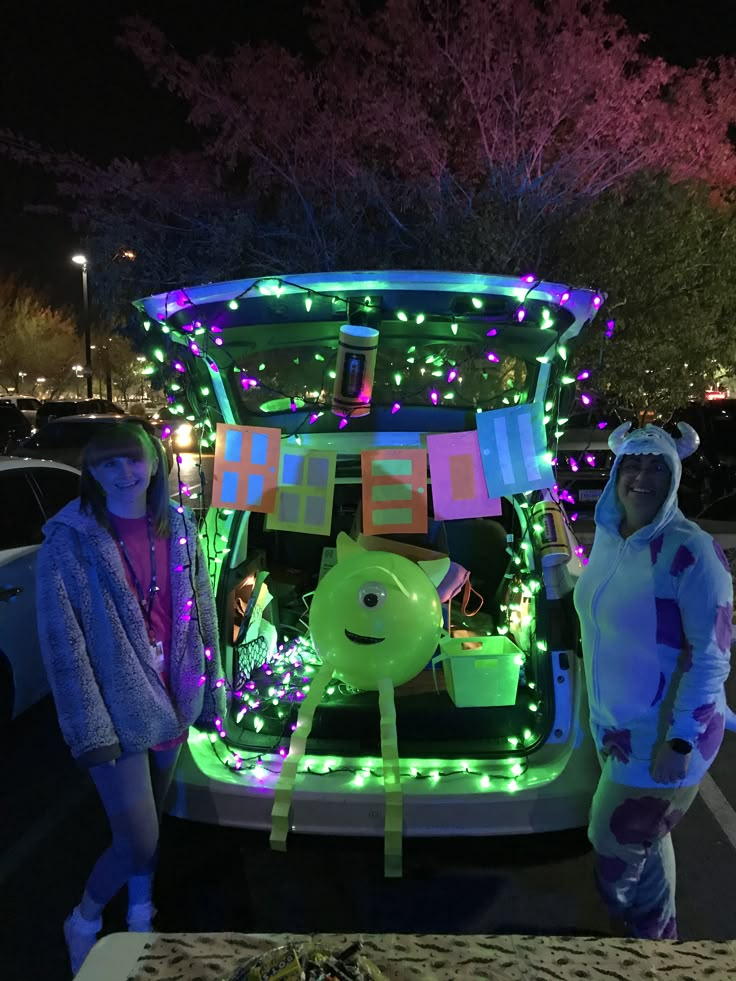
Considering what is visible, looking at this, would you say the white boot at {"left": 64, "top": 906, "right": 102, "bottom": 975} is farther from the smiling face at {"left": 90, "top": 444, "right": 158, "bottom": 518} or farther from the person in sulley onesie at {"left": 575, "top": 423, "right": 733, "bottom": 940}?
the person in sulley onesie at {"left": 575, "top": 423, "right": 733, "bottom": 940}

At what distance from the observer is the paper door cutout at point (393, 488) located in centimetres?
336

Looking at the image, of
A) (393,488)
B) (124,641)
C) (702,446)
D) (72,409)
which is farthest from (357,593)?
(72,409)

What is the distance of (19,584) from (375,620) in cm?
217

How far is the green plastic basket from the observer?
122 inches

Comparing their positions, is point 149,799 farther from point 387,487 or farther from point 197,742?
point 387,487

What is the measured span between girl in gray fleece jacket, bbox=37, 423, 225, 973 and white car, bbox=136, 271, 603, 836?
359 mm

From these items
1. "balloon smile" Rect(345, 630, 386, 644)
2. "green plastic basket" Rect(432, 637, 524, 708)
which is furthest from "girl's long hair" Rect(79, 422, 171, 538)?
"green plastic basket" Rect(432, 637, 524, 708)

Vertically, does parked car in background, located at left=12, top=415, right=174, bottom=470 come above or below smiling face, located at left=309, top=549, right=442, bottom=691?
above

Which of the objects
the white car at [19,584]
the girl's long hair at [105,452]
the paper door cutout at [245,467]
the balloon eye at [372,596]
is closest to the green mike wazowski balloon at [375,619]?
the balloon eye at [372,596]

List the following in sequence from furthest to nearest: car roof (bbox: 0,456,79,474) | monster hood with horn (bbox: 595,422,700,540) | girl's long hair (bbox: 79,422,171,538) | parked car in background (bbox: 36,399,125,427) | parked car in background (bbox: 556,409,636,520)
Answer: parked car in background (bbox: 36,399,125,427)
parked car in background (bbox: 556,409,636,520)
car roof (bbox: 0,456,79,474)
girl's long hair (bbox: 79,422,171,538)
monster hood with horn (bbox: 595,422,700,540)

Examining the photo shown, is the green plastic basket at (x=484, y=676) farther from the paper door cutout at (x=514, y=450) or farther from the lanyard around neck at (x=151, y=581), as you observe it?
the lanyard around neck at (x=151, y=581)

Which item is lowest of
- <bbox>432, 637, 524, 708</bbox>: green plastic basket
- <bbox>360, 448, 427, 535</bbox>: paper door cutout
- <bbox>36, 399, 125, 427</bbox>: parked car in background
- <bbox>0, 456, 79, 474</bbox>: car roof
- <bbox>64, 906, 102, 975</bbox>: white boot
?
<bbox>64, 906, 102, 975</bbox>: white boot

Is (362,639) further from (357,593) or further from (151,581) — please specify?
(151,581)

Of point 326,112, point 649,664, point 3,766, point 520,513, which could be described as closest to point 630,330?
point 326,112
